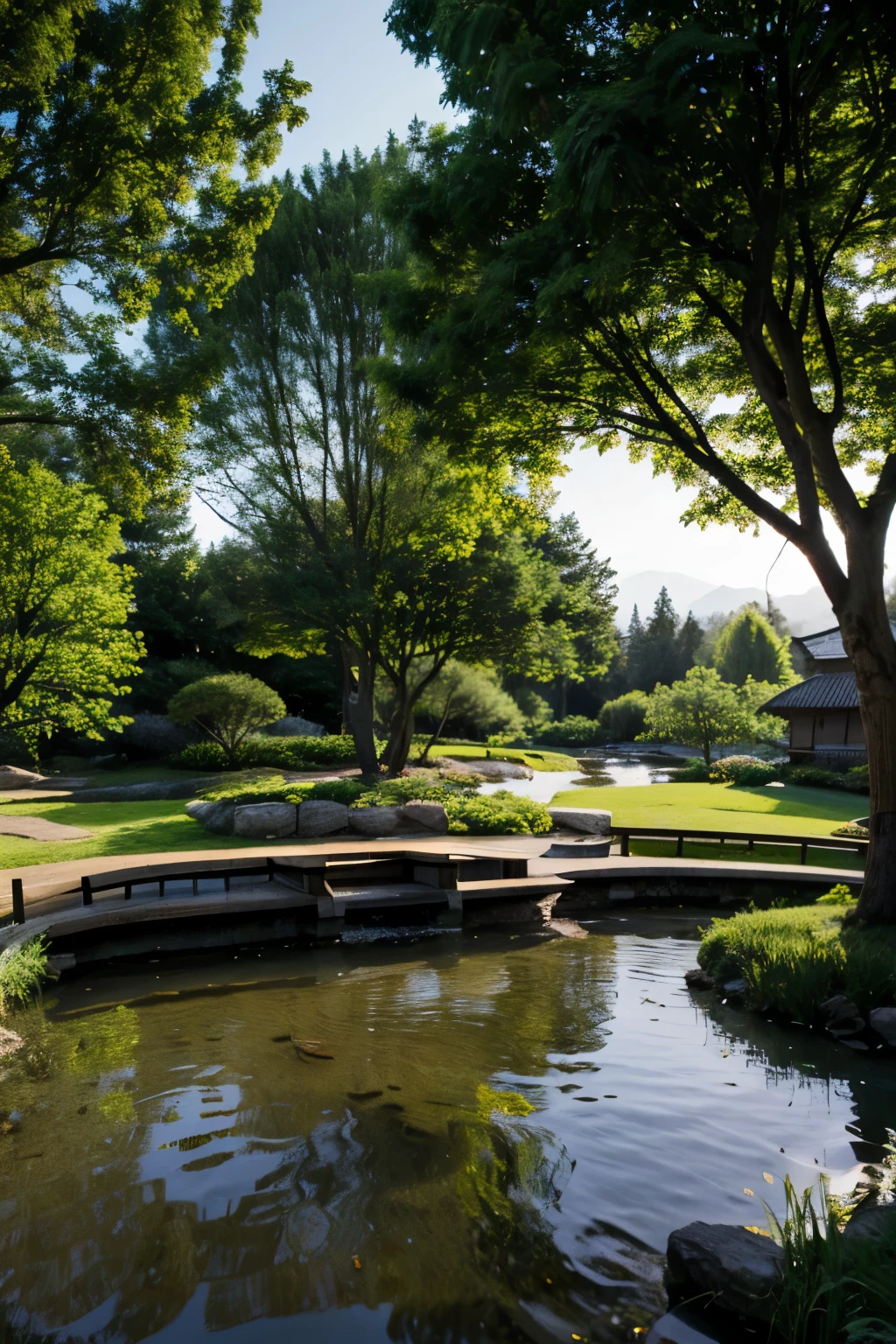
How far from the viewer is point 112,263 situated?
995 centimetres

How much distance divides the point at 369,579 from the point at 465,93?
37.5ft

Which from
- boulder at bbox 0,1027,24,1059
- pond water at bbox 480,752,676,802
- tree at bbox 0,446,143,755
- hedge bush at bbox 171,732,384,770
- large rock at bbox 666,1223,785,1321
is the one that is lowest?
pond water at bbox 480,752,676,802

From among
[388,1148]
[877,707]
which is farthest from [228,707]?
[388,1148]

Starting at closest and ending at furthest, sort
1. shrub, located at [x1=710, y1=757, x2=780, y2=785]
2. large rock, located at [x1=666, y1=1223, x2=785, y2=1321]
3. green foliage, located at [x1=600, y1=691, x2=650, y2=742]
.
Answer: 1. large rock, located at [x1=666, y1=1223, x2=785, y2=1321]
2. shrub, located at [x1=710, y1=757, x2=780, y2=785]
3. green foliage, located at [x1=600, y1=691, x2=650, y2=742]

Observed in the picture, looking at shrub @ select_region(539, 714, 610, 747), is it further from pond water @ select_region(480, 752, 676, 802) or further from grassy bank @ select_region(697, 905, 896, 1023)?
grassy bank @ select_region(697, 905, 896, 1023)

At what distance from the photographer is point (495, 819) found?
48.9 feet

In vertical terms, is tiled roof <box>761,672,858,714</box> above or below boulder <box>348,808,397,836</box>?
above

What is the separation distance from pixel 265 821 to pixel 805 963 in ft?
30.9

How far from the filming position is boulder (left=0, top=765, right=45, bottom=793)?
24.0 m

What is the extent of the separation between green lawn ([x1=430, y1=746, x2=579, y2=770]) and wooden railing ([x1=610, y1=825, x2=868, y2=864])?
18380 millimetres

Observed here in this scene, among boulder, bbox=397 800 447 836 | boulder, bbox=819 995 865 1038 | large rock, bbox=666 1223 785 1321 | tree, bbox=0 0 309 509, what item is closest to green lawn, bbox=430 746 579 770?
boulder, bbox=397 800 447 836

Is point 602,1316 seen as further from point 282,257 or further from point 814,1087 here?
point 282,257

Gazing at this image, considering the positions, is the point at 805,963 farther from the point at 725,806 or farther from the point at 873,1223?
the point at 725,806

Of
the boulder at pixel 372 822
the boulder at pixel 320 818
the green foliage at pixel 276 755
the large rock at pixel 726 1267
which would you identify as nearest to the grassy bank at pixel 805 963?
the large rock at pixel 726 1267
